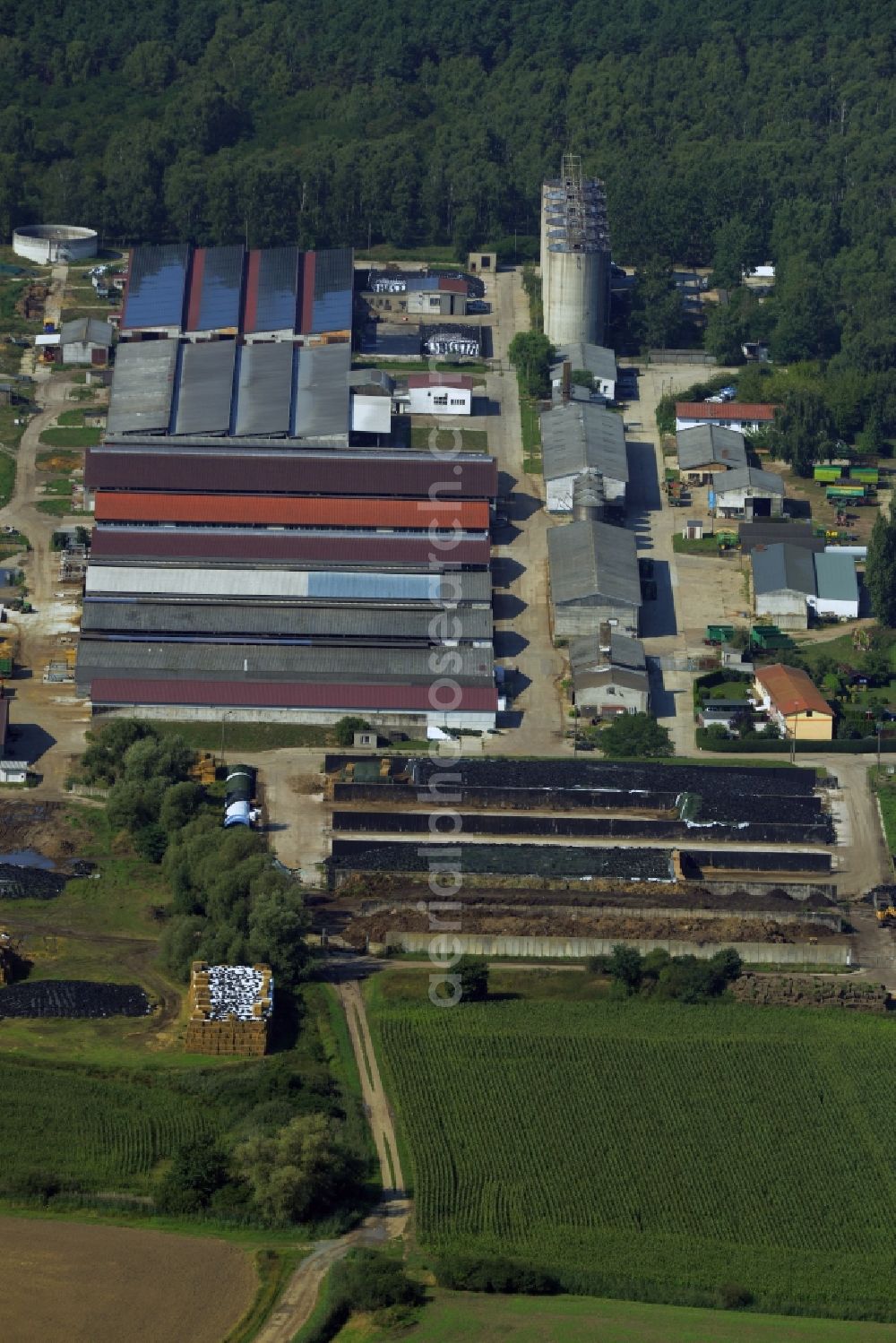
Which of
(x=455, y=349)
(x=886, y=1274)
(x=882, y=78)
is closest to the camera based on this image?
(x=886, y=1274)

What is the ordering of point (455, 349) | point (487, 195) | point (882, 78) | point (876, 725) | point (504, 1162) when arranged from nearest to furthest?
point (504, 1162) < point (876, 725) < point (455, 349) < point (487, 195) < point (882, 78)

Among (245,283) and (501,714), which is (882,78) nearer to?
(245,283)

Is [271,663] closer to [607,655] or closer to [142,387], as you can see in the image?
[607,655]

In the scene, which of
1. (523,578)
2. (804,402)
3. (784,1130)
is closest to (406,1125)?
(784,1130)

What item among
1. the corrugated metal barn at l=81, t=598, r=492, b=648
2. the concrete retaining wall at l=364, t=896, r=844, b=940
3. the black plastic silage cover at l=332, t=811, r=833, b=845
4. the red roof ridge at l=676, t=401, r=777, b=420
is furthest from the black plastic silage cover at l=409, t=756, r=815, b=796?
the red roof ridge at l=676, t=401, r=777, b=420

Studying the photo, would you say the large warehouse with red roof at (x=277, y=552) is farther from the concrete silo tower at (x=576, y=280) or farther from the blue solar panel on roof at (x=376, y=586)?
the concrete silo tower at (x=576, y=280)

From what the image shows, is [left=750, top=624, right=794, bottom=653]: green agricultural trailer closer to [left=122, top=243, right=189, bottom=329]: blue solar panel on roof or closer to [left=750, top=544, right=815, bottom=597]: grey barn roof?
[left=750, top=544, right=815, bottom=597]: grey barn roof

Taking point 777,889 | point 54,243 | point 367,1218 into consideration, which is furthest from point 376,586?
point 54,243
